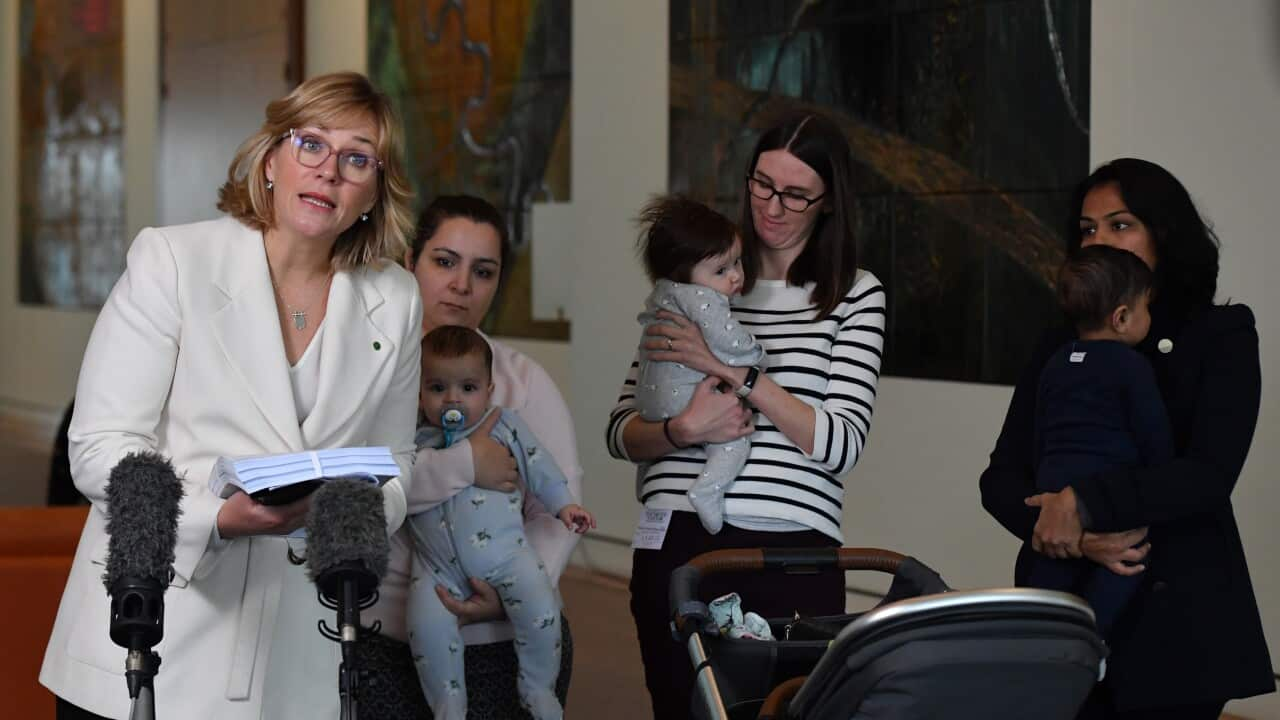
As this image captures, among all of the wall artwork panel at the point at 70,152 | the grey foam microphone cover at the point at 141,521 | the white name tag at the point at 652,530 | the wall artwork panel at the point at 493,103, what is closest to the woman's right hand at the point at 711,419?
the white name tag at the point at 652,530

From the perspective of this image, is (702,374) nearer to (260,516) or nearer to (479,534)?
(479,534)

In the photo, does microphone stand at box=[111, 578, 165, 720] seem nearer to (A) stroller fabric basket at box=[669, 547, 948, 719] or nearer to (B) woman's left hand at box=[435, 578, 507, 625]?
(A) stroller fabric basket at box=[669, 547, 948, 719]

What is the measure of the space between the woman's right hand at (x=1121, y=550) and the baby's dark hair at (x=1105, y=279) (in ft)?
1.43

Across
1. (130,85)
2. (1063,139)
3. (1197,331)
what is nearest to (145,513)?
(1197,331)

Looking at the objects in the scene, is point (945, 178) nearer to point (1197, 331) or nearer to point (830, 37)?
point (830, 37)

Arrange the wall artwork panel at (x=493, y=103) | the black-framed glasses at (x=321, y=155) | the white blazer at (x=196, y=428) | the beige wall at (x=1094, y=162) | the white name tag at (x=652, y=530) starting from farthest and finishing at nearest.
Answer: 1. the wall artwork panel at (x=493, y=103)
2. the beige wall at (x=1094, y=162)
3. the white name tag at (x=652, y=530)
4. the black-framed glasses at (x=321, y=155)
5. the white blazer at (x=196, y=428)

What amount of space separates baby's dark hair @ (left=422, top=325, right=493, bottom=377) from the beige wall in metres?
3.08

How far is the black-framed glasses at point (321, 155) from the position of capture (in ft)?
7.75

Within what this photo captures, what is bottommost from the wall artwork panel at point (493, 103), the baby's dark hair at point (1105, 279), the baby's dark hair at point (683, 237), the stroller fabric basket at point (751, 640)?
the stroller fabric basket at point (751, 640)

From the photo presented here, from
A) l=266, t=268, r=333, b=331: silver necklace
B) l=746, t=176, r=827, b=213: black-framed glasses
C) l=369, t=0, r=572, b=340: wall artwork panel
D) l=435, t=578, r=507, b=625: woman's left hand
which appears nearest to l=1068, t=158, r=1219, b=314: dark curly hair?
l=746, t=176, r=827, b=213: black-framed glasses

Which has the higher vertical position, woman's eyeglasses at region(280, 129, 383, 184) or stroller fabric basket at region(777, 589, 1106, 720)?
woman's eyeglasses at region(280, 129, 383, 184)

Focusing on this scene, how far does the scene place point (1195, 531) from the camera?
9.07 feet

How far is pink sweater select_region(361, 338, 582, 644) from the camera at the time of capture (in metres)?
2.92

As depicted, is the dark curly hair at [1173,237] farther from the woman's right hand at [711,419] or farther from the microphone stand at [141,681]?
the microphone stand at [141,681]
